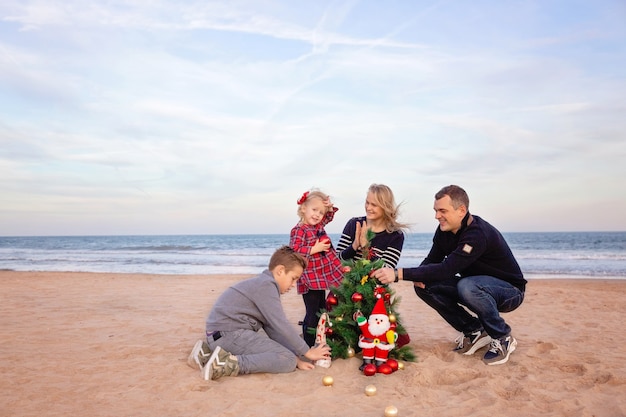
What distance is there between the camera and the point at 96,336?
19.4ft

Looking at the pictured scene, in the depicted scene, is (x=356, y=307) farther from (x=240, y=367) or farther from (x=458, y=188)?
(x=458, y=188)

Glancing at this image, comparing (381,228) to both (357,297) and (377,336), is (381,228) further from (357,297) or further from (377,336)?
(377,336)

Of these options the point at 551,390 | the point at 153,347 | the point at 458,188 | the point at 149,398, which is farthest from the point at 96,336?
the point at 551,390

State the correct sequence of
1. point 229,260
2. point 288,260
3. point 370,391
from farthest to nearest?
point 229,260 < point 288,260 < point 370,391

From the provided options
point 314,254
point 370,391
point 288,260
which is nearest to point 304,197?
point 314,254

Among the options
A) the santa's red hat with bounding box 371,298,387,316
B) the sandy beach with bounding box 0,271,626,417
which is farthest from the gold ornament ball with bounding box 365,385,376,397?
the santa's red hat with bounding box 371,298,387,316

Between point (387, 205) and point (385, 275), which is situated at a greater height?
point (387, 205)

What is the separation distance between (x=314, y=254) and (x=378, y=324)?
123 cm

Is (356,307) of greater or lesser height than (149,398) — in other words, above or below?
above

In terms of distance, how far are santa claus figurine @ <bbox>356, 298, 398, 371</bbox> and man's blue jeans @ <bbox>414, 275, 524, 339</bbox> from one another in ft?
2.90

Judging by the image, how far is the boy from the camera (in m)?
4.39

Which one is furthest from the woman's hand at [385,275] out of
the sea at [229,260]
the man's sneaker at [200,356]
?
the sea at [229,260]

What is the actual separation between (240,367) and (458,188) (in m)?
2.68

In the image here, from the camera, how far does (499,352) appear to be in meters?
4.63
